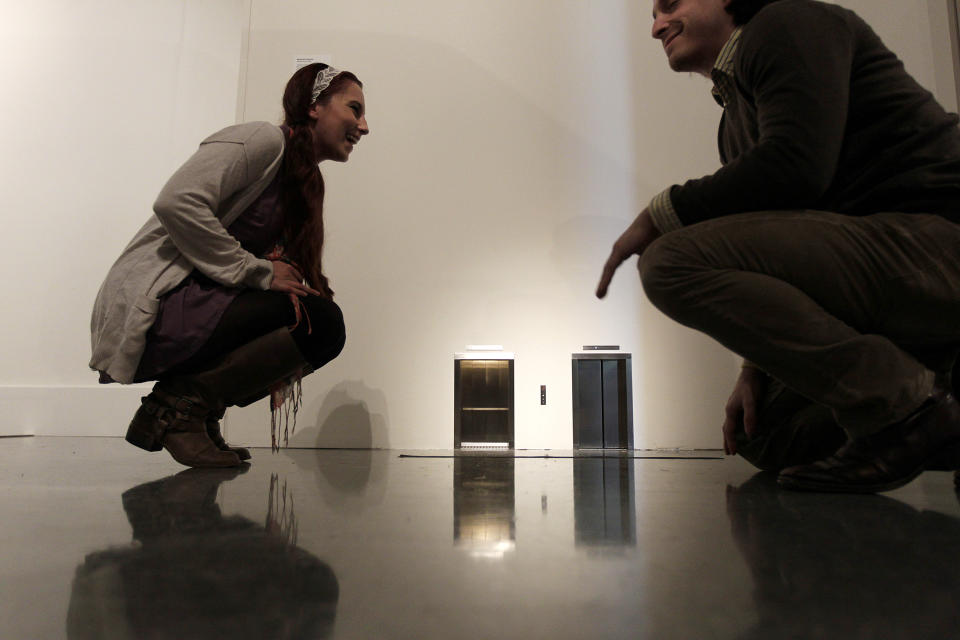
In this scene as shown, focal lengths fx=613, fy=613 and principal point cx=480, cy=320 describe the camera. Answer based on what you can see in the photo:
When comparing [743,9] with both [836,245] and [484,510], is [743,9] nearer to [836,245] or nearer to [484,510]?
[836,245]

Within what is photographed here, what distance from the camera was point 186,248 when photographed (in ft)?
4.06

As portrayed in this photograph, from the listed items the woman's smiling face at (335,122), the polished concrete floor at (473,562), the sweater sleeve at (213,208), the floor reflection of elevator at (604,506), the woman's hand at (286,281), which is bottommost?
the floor reflection of elevator at (604,506)

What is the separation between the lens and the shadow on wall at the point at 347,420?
2.24 metres

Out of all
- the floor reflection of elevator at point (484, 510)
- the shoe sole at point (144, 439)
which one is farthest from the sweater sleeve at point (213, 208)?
the floor reflection of elevator at point (484, 510)

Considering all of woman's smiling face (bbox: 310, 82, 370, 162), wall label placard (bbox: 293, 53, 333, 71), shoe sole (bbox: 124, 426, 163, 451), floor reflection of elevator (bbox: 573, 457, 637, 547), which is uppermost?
wall label placard (bbox: 293, 53, 333, 71)

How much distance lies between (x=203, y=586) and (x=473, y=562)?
20 cm

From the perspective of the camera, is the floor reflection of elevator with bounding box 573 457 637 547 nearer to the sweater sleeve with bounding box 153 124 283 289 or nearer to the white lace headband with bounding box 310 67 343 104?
the sweater sleeve with bounding box 153 124 283 289

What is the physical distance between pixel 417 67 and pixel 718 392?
171cm

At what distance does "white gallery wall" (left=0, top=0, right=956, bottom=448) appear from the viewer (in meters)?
2.25

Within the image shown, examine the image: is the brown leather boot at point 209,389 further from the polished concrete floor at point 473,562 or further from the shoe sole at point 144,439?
the polished concrete floor at point 473,562

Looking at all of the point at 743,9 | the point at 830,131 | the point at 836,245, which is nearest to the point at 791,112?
the point at 830,131

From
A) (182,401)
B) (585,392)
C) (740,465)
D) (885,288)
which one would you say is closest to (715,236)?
(885,288)

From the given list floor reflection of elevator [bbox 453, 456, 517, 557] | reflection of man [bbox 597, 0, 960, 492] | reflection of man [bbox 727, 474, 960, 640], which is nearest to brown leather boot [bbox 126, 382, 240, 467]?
floor reflection of elevator [bbox 453, 456, 517, 557]

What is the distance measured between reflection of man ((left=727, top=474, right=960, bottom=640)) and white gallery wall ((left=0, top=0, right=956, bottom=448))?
1.51m
